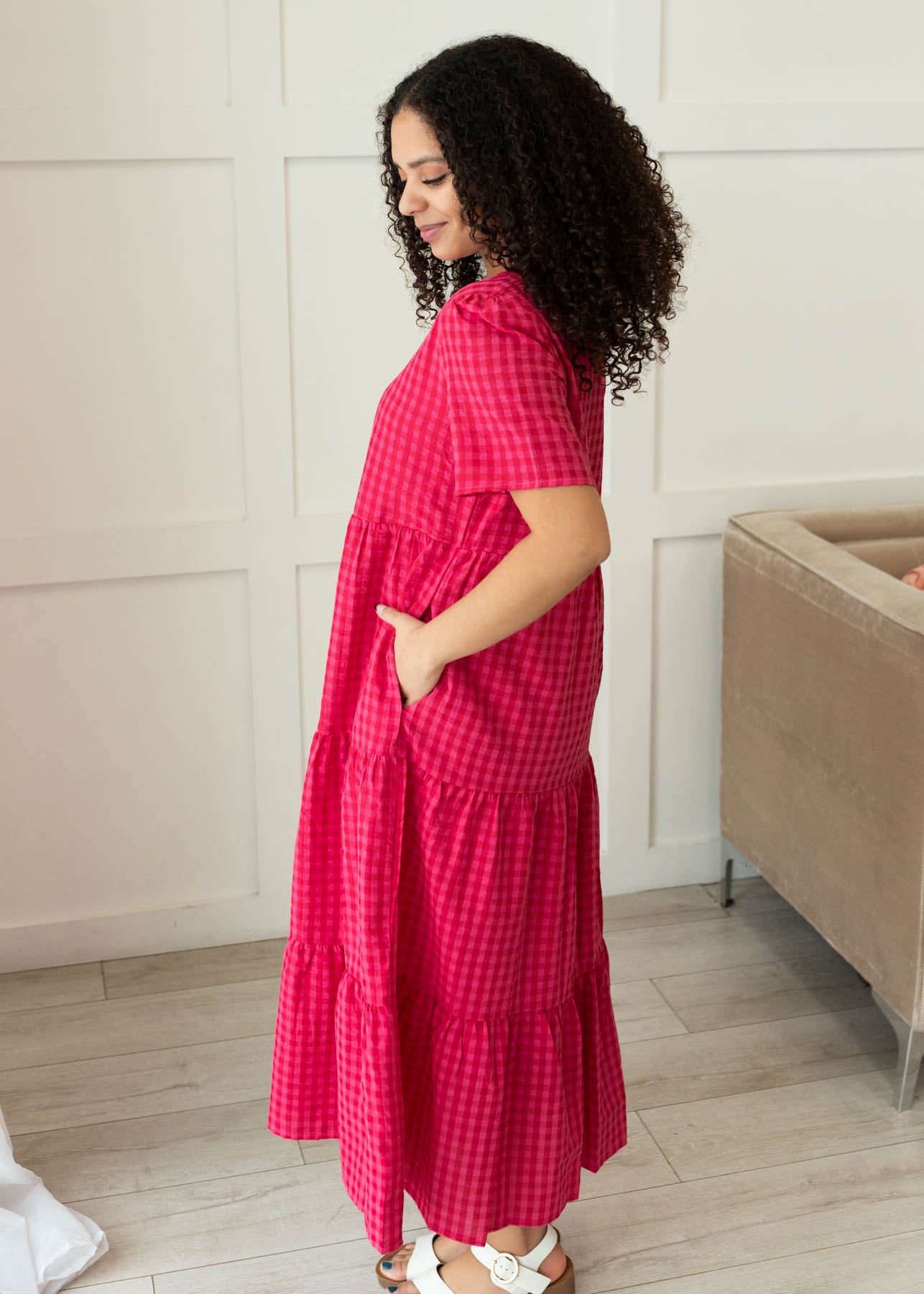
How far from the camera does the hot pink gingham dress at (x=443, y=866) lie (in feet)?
4.44

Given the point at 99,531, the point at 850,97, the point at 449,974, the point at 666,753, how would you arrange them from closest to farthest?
the point at 449,974
the point at 99,531
the point at 850,97
the point at 666,753

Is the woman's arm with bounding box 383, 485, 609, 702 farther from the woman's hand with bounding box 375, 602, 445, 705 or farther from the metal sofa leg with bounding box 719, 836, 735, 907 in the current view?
the metal sofa leg with bounding box 719, 836, 735, 907

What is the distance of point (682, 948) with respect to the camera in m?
2.43

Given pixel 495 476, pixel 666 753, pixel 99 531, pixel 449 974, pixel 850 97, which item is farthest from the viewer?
pixel 666 753

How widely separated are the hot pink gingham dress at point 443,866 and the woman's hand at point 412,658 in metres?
0.01

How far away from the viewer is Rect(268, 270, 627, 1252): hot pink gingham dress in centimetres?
135

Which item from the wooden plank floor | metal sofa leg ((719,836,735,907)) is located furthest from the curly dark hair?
metal sofa leg ((719,836,735,907))

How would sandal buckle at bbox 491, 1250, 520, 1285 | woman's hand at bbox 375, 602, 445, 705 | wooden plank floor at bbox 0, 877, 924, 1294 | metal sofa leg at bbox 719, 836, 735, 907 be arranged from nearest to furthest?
woman's hand at bbox 375, 602, 445, 705, sandal buckle at bbox 491, 1250, 520, 1285, wooden plank floor at bbox 0, 877, 924, 1294, metal sofa leg at bbox 719, 836, 735, 907

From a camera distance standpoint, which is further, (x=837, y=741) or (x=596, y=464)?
(x=837, y=741)

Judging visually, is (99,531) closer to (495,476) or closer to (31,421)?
(31,421)

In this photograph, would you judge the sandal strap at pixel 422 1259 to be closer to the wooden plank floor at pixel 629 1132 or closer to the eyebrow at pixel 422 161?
the wooden plank floor at pixel 629 1132

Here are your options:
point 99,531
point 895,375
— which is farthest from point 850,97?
point 99,531

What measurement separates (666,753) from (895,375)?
0.84 meters

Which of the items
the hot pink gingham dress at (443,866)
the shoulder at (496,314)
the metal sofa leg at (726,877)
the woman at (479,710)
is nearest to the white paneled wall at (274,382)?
the metal sofa leg at (726,877)
